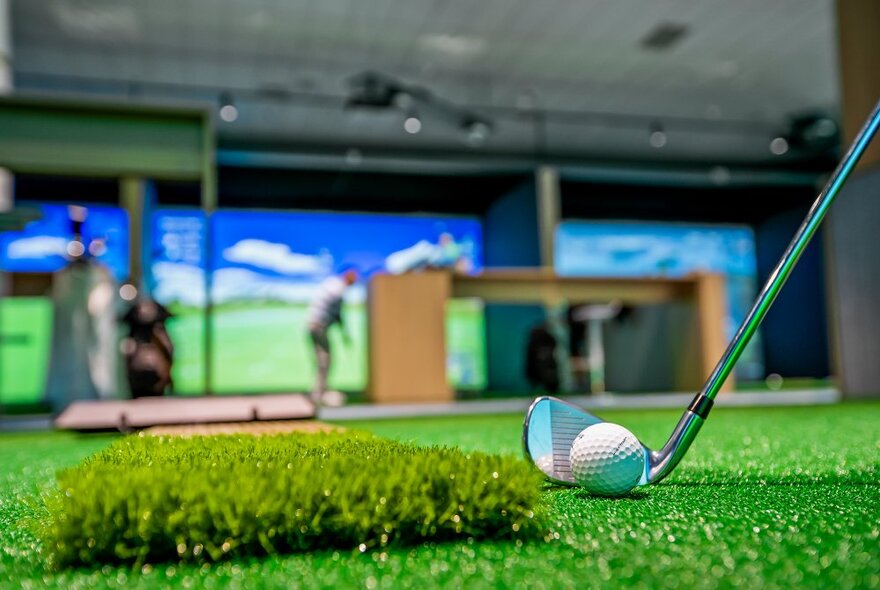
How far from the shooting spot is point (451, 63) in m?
7.98

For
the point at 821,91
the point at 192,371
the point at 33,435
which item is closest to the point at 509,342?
the point at 192,371

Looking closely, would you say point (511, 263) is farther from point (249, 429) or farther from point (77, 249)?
point (249, 429)

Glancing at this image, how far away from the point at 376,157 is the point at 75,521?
992 cm

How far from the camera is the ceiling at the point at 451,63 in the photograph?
6.83m

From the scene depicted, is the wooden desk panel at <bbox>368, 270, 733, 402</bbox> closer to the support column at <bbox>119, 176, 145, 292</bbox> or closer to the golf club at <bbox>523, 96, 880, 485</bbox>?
the support column at <bbox>119, 176, 145, 292</bbox>

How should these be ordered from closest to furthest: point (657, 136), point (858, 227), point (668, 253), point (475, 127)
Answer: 1. point (858, 227)
2. point (475, 127)
3. point (657, 136)
4. point (668, 253)

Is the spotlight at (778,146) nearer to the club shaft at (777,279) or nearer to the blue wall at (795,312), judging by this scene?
the blue wall at (795,312)

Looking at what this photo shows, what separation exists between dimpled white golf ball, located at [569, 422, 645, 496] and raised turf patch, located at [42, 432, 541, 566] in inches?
9.2

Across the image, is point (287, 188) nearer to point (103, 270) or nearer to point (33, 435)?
point (103, 270)

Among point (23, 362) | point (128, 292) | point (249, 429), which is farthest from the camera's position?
point (23, 362)

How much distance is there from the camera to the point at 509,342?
39.8ft

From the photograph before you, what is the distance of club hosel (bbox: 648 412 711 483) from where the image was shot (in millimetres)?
1155

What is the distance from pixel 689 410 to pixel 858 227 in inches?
156

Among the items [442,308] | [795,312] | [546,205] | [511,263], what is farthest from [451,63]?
[795,312]
